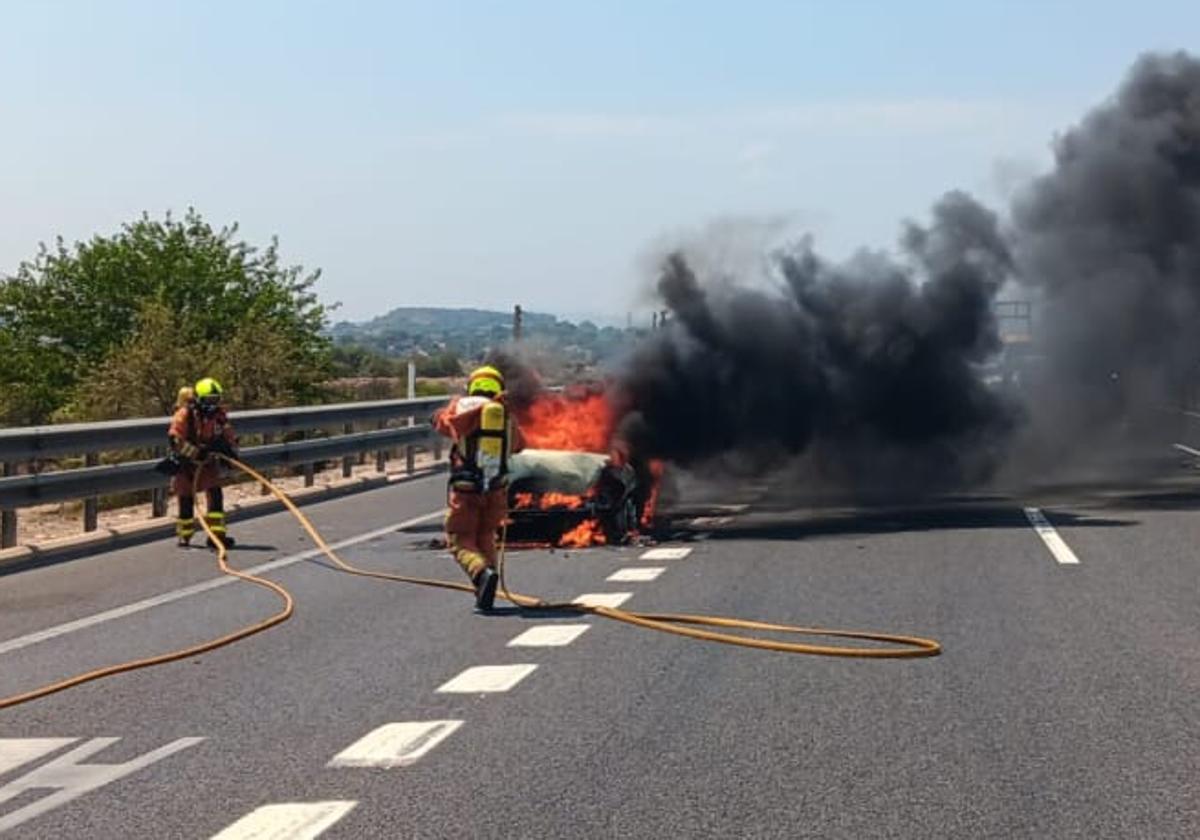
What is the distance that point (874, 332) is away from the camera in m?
20.3

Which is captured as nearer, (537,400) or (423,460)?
(537,400)

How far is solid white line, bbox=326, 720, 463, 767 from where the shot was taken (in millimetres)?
6605

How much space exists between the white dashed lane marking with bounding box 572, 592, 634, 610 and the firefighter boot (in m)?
0.62

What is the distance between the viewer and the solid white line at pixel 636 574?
485 inches

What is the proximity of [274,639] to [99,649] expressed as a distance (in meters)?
0.96

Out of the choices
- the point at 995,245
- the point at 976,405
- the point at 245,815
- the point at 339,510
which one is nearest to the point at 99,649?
the point at 245,815

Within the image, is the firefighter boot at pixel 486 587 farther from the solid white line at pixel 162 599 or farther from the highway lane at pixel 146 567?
the highway lane at pixel 146 567

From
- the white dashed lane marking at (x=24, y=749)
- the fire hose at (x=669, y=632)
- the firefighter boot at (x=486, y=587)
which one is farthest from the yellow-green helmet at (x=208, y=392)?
the white dashed lane marking at (x=24, y=749)

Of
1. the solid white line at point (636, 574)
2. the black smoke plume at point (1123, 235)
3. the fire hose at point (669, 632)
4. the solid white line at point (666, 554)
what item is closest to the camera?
the fire hose at point (669, 632)

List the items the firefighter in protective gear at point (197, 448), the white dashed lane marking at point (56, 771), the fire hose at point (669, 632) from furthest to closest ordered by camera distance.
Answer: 1. the firefighter in protective gear at point (197, 448)
2. the fire hose at point (669, 632)
3. the white dashed lane marking at point (56, 771)

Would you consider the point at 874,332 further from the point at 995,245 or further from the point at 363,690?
the point at 363,690

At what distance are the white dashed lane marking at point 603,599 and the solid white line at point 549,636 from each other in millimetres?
852

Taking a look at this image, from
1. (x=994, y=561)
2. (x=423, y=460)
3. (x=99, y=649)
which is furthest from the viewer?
(x=423, y=460)

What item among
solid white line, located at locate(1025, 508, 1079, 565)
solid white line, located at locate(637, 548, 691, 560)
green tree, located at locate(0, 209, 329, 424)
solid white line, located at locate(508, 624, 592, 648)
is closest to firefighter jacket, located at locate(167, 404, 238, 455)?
solid white line, located at locate(637, 548, 691, 560)
